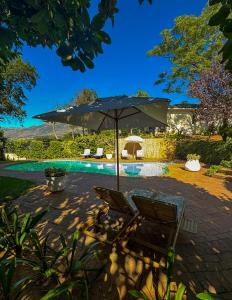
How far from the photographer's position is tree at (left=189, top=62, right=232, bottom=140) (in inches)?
663

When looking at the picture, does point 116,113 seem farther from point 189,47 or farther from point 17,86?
point 189,47

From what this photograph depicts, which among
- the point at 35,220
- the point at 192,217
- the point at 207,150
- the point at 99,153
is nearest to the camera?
the point at 35,220

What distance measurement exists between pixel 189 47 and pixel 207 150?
19698 mm

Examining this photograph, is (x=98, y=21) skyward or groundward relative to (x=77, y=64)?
skyward

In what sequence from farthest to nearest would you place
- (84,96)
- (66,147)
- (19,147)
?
(84,96)
(66,147)
(19,147)

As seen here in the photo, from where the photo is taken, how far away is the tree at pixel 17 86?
24453 mm

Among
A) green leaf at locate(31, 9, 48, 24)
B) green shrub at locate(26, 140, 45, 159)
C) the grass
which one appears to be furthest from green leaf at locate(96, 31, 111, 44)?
green shrub at locate(26, 140, 45, 159)

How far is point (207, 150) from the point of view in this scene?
1591 cm

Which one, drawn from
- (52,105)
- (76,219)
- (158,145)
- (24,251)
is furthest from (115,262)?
(52,105)

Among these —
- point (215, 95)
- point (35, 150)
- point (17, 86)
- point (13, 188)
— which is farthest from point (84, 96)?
point (13, 188)

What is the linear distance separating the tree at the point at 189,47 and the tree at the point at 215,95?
381 inches

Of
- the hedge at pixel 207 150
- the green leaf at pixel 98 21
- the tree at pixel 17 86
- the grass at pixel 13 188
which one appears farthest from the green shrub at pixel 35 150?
the green leaf at pixel 98 21

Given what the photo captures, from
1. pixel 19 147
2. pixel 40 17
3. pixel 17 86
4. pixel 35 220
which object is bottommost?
pixel 35 220

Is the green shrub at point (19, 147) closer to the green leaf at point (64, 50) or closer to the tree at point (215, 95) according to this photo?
the tree at point (215, 95)
